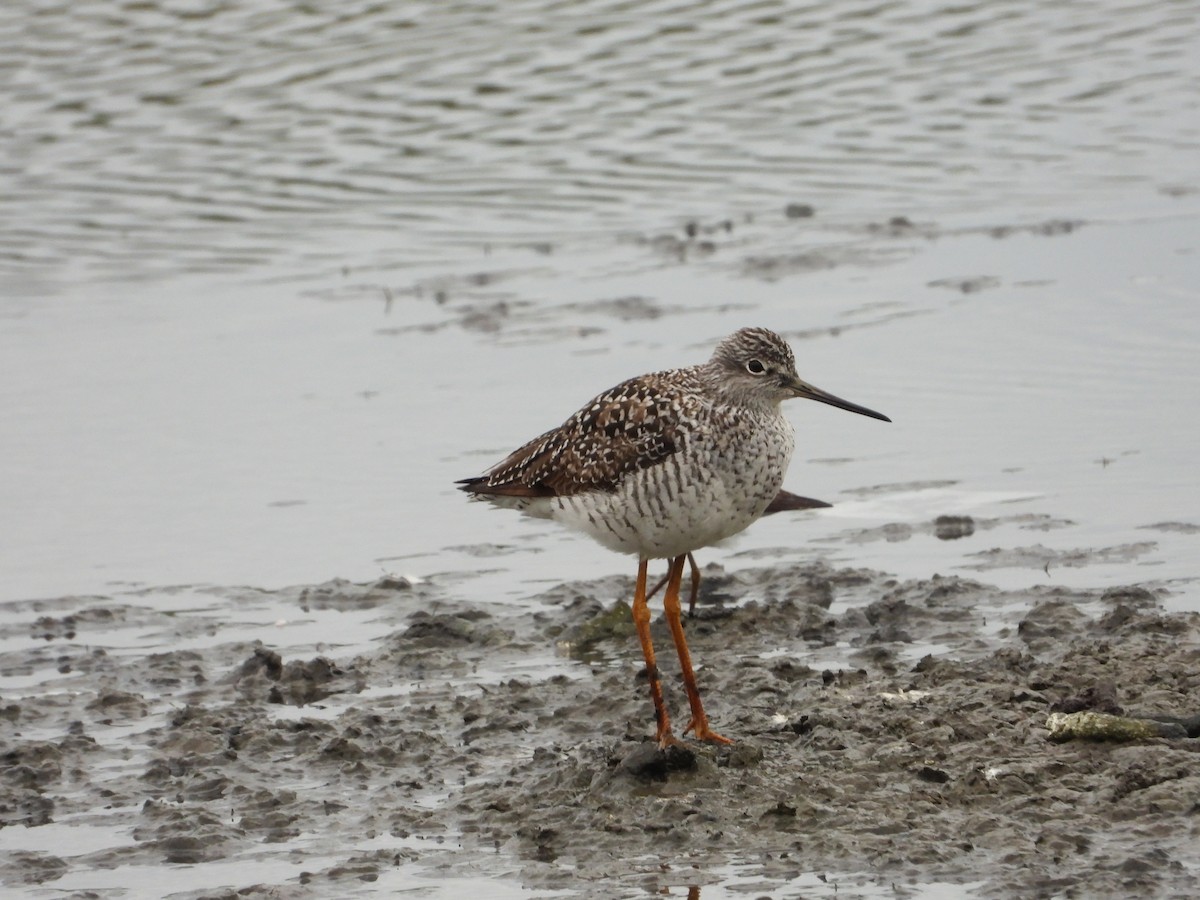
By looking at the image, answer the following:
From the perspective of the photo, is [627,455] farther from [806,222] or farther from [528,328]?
[806,222]

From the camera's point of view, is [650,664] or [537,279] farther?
[537,279]

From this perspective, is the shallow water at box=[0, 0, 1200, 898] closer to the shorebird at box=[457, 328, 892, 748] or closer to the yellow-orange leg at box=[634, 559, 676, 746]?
the yellow-orange leg at box=[634, 559, 676, 746]

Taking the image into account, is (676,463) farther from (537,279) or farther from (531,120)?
(531,120)

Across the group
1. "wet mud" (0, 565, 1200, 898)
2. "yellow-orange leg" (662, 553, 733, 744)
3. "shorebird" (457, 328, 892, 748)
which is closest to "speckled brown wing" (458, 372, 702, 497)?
"shorebird" (457, 328, 892, 748)

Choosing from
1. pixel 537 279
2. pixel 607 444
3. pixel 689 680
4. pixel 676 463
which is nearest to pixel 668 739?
pixel 689 680

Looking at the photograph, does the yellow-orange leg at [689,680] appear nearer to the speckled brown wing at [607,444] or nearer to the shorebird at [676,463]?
the shorebird at [676,463]

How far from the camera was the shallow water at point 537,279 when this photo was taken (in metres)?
10.1

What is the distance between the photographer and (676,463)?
24.7 feet

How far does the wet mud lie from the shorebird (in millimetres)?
534

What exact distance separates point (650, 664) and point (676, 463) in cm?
78

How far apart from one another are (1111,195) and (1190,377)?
13.6 feet

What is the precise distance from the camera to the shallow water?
10.1 metres

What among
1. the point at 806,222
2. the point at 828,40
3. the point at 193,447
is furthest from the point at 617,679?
the point at 828,40

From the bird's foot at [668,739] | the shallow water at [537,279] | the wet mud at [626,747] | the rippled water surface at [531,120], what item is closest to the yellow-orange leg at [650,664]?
the bird's foot at [668,739]
